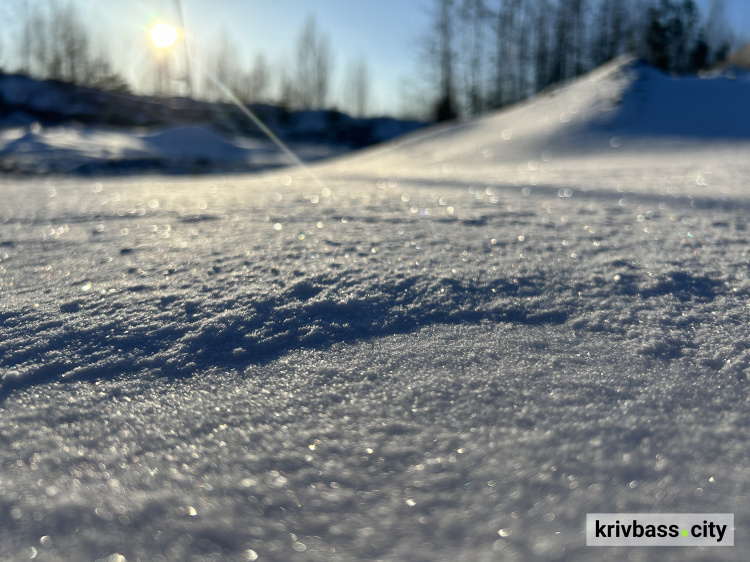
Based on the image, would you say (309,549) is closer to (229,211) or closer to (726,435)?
(726,435)

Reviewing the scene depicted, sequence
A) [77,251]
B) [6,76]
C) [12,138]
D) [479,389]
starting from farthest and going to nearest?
[6,76] → [12,138] → [77,251] → [479,389]

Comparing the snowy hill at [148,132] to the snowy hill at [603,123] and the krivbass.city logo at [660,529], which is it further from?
the krivbass.city logo at [660,529]

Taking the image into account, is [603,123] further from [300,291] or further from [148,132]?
[148,132]

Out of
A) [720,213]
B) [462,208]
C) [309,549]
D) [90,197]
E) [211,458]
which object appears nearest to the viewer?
[309,549]

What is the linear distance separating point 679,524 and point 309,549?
1.10ft

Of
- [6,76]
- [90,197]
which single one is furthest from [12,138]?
[6,76]

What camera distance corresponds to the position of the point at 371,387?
0.66 metres

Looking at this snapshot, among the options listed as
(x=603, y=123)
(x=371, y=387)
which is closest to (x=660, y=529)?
(x=371, y=387)

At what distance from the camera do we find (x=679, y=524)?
1.45 ft

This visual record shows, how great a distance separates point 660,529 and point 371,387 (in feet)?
1.15

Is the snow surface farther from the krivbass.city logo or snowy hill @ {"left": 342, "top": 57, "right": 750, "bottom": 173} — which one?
snowy hill @ {"left": 342, "top": 57, "right": 750, "bottom": 173}

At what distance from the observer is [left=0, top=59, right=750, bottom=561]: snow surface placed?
450mm

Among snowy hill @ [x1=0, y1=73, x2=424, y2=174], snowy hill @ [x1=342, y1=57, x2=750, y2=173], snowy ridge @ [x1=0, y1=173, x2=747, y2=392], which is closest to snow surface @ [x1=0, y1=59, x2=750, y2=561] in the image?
snowy ridge @ [x1=0, y1=173, x2=747, y2=392]

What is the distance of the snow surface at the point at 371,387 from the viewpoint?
0.45 metres
